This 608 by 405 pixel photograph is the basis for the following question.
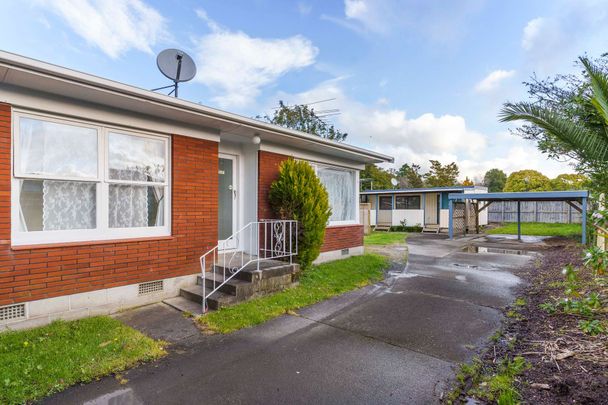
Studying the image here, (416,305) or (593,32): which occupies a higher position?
(593,32)

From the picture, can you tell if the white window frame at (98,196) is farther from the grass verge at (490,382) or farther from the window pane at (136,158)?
the grass verge at (490,382)

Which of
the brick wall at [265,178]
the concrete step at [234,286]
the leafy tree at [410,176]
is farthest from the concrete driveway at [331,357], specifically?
the leafy tree at [410,176]

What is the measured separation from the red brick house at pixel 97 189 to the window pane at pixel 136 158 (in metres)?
0.02

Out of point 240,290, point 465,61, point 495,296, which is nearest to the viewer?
point 240,290

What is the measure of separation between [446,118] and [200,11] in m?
13.8

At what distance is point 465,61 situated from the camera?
10570mm

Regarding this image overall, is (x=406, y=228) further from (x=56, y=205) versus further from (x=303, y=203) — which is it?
(x=56, y=205)

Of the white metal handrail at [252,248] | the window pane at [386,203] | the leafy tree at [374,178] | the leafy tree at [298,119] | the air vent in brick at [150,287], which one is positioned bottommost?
the air vent in brick at [150,287]

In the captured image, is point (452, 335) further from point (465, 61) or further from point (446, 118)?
point (446, 118)

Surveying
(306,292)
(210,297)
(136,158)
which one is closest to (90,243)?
(136,158)

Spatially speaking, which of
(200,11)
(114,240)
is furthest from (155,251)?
(200,11)

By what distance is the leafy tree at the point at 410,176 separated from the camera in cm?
3603

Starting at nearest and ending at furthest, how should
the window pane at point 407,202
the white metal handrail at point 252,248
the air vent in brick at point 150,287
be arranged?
the air vent in brick at point 150,287, the white metal handrail at point 252,248, the window pane at point 407,202

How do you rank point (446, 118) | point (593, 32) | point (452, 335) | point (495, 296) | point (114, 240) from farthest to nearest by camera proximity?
point (446, 118) < point (593, 32) < point (495, 296) < point (114, 240) < point (452, 335)
